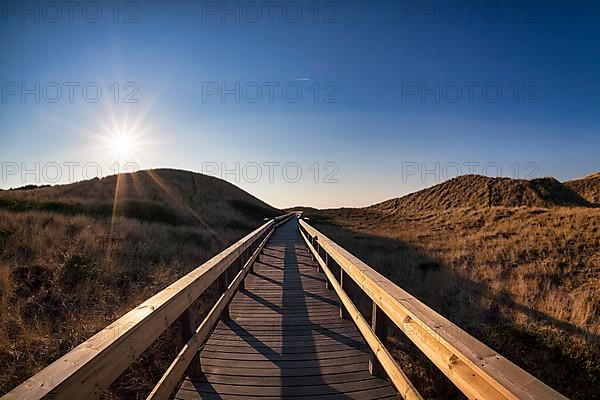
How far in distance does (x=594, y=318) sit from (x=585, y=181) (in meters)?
93.0

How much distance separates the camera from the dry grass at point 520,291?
4.71 m

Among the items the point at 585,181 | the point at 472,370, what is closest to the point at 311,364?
the point at 472,370

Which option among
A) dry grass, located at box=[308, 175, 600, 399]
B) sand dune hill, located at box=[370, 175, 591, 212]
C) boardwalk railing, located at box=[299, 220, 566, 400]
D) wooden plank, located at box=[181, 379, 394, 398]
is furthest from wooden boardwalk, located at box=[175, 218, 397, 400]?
sand dune hill, located at box=[370, 175, 591, 212]

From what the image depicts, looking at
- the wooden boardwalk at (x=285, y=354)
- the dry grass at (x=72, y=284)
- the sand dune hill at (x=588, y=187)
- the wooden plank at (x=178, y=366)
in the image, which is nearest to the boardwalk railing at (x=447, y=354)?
the wooden boardwalk at (x=285, y=354)

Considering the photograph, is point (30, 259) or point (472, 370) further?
point (30, 259)

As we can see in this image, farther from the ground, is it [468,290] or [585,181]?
[585,181]

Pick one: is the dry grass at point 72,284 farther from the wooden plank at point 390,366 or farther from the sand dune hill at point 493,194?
the sand dune hill at point 493,194

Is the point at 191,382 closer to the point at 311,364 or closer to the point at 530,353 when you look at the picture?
the point at 311,364

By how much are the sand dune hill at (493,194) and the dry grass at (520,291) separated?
29.1 metres

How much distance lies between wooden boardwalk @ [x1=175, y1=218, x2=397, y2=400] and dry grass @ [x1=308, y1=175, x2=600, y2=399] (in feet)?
3.95

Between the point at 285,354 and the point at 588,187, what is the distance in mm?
95511

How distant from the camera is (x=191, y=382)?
288 centimetres

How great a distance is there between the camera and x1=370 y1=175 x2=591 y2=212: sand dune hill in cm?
4741

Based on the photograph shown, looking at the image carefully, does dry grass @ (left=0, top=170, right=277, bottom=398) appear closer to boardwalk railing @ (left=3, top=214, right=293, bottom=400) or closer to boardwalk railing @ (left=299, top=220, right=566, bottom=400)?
boardwalk railing @ (left=3, top=214, right=293, bottom=400)
